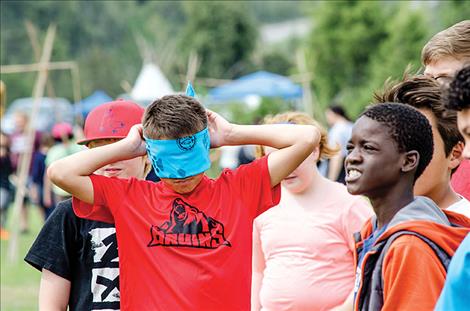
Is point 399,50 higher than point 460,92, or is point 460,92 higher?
point 460,92

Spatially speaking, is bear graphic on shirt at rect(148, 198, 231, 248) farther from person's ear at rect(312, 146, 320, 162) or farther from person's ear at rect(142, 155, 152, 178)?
person's ear at rect(312, 146, 320, 162)

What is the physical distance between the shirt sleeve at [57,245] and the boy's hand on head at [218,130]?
0.71 meters

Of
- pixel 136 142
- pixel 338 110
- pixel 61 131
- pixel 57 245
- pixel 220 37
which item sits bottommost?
pixel 220 37

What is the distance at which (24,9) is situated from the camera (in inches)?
2328

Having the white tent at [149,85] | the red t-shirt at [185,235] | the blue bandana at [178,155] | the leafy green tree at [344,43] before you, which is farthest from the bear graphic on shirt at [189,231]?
the leafy green tree at [344,43]

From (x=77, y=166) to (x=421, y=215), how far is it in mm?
1504

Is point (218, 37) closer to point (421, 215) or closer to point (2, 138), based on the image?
point (2, 138)

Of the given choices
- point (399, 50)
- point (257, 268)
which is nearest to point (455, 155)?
point (257, 268)

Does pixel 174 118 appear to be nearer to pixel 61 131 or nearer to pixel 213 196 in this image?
pixel 213 196

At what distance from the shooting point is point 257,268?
17.4 ft

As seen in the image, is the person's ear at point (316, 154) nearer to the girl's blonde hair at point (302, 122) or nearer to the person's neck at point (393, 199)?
the girl's blonde hair at point (302, 122)

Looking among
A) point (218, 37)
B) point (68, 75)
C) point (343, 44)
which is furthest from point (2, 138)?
point (68, 75)

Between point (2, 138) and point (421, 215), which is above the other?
point (421, 215)

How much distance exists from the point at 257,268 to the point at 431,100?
2.01 m
